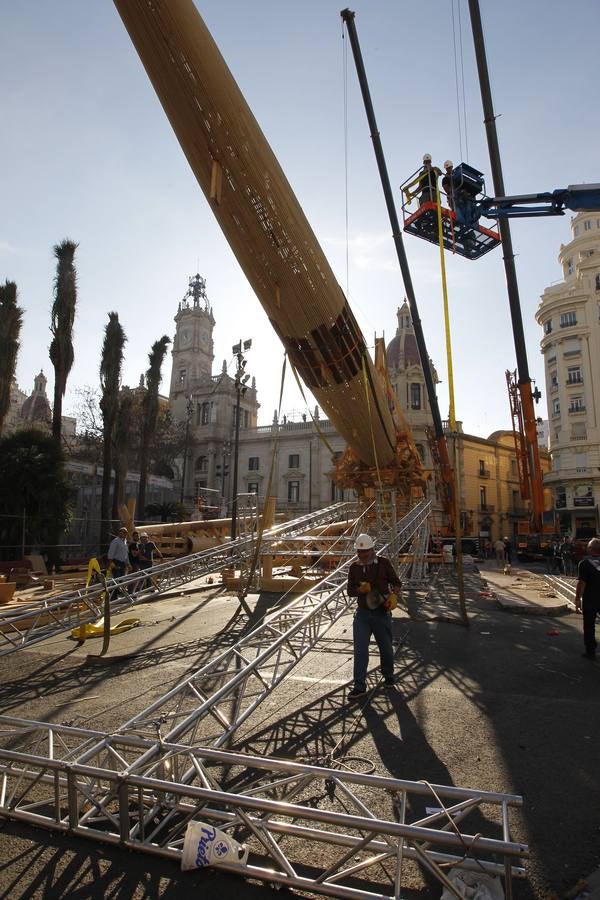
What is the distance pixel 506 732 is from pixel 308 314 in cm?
628

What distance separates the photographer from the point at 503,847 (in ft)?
7.16

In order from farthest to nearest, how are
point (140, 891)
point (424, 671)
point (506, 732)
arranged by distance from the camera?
1. point (424, 671)
2. point (506, 732)
3. point (140, 891)

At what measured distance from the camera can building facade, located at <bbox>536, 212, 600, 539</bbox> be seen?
40.8 meters

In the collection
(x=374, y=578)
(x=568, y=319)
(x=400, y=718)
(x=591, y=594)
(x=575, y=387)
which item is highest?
(x=568, y=319)

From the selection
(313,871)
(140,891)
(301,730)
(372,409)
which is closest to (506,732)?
(301,730)

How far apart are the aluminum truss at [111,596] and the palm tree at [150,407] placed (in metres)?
17.7

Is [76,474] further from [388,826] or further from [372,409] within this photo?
[388,826]

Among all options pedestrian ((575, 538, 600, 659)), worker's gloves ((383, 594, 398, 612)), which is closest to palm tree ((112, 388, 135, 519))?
worker's gloves ((383, 594, 398, 612))

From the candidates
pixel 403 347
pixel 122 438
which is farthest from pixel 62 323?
pixel 403 347

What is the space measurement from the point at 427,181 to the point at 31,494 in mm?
17245

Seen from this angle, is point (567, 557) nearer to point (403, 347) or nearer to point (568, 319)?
point (568, 319)

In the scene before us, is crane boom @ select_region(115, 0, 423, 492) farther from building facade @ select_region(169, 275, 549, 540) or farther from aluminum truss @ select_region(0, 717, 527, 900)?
building facade @ select_region(169, 275, 549, 540)

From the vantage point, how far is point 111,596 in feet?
31.0

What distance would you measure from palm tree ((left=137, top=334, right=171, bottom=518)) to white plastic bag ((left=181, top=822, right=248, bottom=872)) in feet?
90.3
